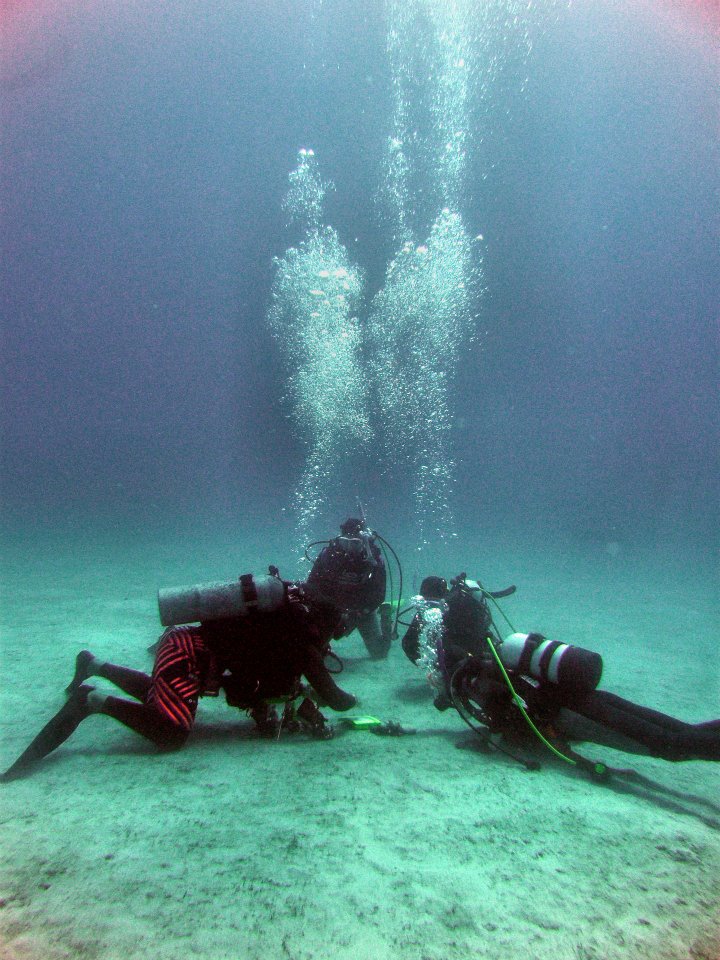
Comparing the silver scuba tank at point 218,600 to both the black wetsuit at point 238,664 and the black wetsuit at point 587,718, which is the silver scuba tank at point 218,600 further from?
the black wetsuit at point 587,718

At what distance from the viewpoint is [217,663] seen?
3.45m

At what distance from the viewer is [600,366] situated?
5819 centimetres

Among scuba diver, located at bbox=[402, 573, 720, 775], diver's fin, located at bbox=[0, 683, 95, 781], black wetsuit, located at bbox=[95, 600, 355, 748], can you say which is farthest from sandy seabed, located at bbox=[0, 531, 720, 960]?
black wetsuit, located at bbox=[95, 600, 355, 748]

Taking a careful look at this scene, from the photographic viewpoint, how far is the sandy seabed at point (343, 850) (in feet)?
5.14

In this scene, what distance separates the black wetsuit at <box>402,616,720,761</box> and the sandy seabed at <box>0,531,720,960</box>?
1.02ft

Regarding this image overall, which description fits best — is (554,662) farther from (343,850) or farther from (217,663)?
(217,663)

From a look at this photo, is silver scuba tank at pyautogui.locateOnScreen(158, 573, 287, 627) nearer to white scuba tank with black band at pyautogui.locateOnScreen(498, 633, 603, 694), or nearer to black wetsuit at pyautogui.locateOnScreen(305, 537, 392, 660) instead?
black wetsuit at pyautogui.locateOnScreen(305, 537, 392, 660)

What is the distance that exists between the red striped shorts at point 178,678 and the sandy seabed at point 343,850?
0.40 meters

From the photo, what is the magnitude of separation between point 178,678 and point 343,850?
170 cm

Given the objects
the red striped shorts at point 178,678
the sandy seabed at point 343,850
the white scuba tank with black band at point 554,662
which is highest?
the white scuba tank with black band at point 554,662

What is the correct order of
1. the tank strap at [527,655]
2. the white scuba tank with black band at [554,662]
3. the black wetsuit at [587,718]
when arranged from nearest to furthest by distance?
1. the black wetsuit at [587,718]
2. the white scuba tank with black band at [554,662]
3. the tank strap at [527,655]

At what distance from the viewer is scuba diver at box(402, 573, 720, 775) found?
122 inches

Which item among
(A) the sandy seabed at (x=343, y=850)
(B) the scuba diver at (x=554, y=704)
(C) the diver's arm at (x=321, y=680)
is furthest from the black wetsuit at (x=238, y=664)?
(B) the scuba diver at (x=554, y=704)

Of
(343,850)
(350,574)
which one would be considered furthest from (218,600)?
(343,850)
